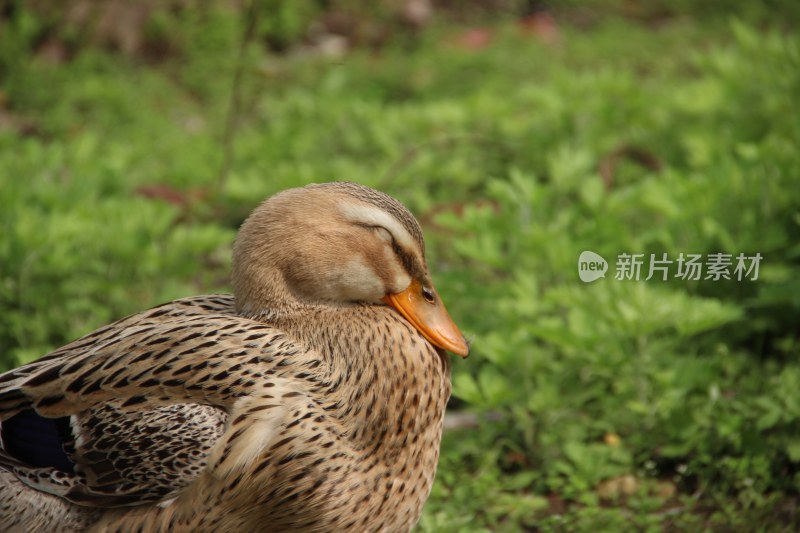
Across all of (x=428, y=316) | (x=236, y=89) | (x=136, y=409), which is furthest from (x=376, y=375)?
(x=236, y=89)

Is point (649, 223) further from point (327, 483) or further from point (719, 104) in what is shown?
point (327, 483)

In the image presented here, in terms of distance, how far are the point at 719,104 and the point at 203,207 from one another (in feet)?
11.1

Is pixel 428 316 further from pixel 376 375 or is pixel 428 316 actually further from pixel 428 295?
pixel 376 375

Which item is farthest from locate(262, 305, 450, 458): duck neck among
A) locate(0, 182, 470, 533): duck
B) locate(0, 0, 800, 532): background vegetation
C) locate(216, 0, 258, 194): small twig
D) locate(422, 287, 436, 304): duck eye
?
locate(216, 0, 258, 194): small twig

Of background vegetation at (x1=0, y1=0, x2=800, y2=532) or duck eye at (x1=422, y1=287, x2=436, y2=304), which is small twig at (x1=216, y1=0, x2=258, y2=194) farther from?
duck eye at (x1=422, y1=287, x2=436, y2=304)

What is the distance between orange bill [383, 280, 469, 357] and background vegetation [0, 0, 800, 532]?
0.70 meters

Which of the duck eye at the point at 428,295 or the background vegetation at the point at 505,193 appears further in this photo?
the background vegetation at the point at 505,193

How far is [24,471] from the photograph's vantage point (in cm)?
334

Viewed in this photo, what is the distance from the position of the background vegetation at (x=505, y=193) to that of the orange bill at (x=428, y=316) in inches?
27.6

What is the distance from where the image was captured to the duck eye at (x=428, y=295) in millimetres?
3531

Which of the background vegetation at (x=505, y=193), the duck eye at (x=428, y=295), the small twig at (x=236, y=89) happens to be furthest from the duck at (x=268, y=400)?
the small twig at (x=236, y=89)

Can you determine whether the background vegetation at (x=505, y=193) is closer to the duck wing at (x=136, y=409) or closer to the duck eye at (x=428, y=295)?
the duck eye at (x=428, y=295)

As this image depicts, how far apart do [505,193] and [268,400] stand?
2366mm

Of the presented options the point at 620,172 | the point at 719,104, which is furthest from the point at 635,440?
the point at 719,104
